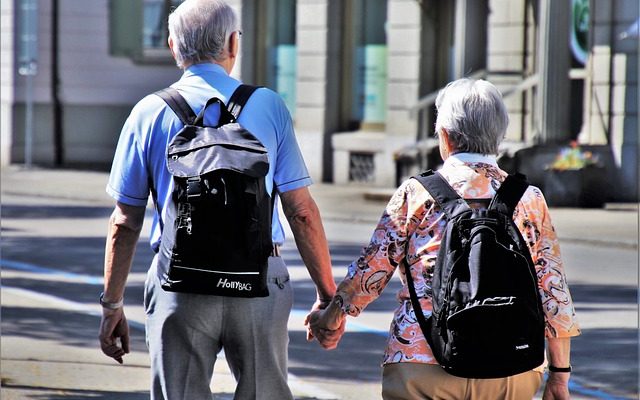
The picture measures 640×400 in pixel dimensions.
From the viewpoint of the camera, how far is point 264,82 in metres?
26.4

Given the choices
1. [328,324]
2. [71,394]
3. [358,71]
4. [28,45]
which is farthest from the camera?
[28,45]

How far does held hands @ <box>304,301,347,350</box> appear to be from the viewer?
14.4ft

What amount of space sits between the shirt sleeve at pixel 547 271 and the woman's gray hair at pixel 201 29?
1.04m

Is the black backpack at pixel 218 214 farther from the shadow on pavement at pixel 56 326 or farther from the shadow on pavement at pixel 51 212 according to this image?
the shadow on pavement at pixel 51 212

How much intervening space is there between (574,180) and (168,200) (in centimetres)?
1614

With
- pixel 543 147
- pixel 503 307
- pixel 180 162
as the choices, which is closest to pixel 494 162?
pixel 503 307

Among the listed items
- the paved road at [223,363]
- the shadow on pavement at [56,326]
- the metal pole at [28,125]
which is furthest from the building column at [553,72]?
the shadow on pavement at [56,326]

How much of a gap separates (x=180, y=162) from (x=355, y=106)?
2100 centimetres

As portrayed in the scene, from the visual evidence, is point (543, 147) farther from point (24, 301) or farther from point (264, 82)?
point (24, 301)

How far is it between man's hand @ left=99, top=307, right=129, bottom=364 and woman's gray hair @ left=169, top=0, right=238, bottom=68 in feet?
2.80

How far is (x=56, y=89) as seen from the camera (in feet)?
98.8

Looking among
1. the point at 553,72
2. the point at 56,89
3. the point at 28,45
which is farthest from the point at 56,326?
the point at 56,89

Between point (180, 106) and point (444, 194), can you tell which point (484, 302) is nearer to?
point (444, 194)

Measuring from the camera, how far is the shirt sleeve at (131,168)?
435 centimetres
